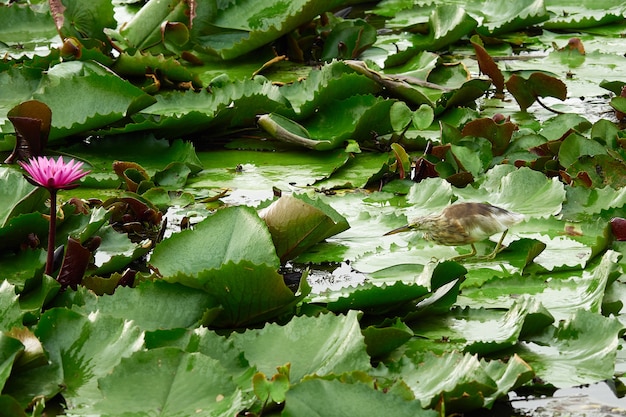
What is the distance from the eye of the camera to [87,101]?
301 centimetres

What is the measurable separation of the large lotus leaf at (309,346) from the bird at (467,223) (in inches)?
21.0

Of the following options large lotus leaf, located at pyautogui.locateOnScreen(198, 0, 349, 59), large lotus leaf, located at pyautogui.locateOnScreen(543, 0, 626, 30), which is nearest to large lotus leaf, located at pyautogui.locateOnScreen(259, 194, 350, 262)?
large lotus leaf, located at pyautogui.locateOnScreen(198, 0, 349, 59)

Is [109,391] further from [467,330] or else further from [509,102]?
[509,102]

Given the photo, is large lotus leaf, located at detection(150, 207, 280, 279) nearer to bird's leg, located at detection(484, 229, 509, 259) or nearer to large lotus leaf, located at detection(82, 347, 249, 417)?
large lotus leaf, located at detection(82, 347, 249, 417)

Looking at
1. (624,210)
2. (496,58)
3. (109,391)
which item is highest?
(109,391)

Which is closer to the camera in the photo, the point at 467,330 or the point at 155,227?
the point at 467,330

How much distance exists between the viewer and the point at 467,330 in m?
1.92

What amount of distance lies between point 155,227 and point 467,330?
2.95 feet

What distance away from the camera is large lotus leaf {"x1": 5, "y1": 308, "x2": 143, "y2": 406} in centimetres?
164

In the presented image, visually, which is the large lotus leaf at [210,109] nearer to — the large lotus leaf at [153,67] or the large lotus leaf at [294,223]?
the large lotus leaf at [153,67]

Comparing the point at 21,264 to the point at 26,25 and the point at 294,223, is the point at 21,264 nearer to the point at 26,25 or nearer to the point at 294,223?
the point at 294,223

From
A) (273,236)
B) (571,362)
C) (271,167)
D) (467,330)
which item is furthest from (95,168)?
(571,362)

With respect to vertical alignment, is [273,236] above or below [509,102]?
above

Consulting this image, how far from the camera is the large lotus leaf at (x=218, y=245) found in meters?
2.01
